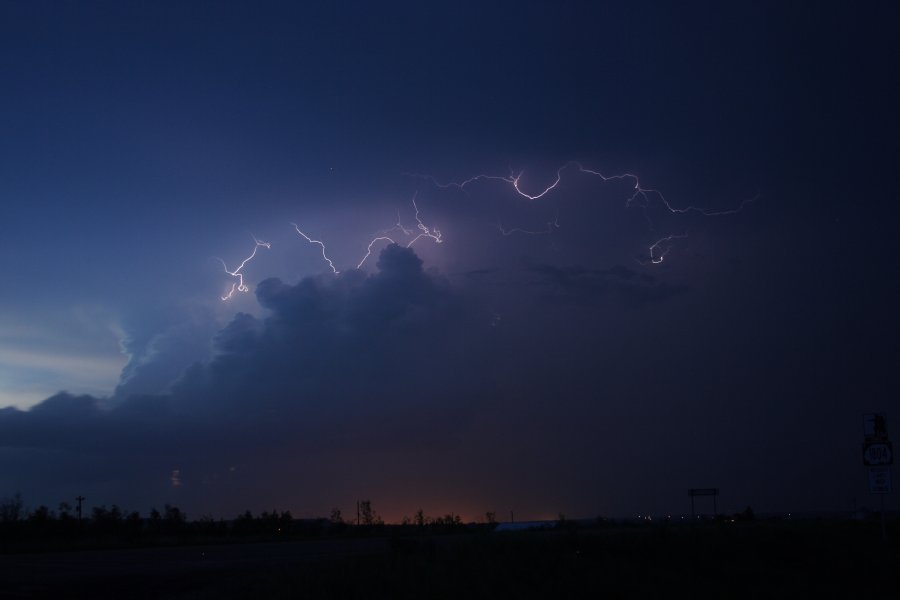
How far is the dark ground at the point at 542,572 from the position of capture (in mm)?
17750

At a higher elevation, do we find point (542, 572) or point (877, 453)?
point (877, 453)

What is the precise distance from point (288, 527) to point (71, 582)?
49806 millimetres

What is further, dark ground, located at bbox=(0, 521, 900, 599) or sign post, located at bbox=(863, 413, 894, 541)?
sign post, located at bbox=(863, 413, 894, 541)

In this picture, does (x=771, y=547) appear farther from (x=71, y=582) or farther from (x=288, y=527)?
(x=288, y=527)

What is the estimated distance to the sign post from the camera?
1088 inches

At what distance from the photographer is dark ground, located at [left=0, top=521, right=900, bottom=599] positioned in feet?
58.2

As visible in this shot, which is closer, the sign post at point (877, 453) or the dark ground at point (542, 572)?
the dark ground at point (542, 572)

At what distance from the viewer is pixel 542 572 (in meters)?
20.1

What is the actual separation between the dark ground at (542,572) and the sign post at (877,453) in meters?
2.23

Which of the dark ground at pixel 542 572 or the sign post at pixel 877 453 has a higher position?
the sign post at pixel 877 453

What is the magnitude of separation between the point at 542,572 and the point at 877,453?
14.0 meters

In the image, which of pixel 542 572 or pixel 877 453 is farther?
pixel 877 453

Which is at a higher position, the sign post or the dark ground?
the sign post

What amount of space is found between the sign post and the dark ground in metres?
2.23
